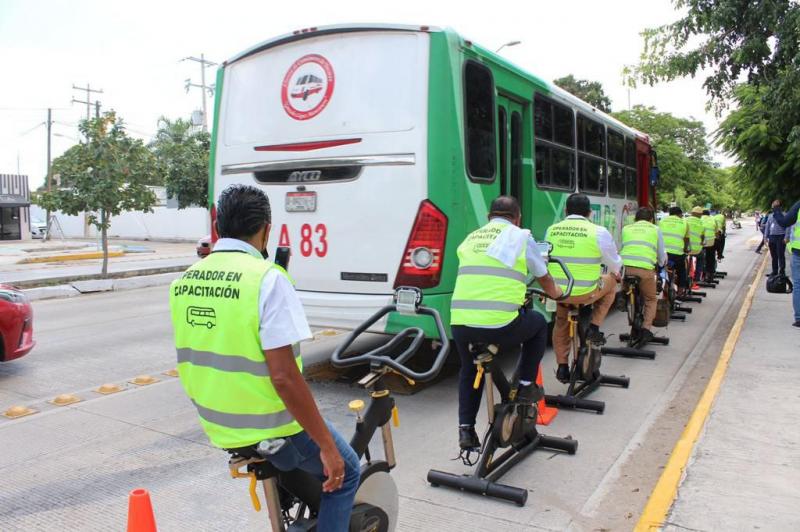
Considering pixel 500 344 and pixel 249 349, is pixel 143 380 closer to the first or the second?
pixel 500 344

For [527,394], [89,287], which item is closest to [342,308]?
[527,394]

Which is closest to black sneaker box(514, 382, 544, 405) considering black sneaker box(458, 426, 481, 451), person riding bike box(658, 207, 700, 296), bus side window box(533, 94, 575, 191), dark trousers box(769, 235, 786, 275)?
black sneaker box(458, 426, 481, 451)

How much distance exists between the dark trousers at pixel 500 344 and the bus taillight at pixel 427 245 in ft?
4.48

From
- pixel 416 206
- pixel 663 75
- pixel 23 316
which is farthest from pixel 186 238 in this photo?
pixel 416 206

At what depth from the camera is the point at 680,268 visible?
11617 mm

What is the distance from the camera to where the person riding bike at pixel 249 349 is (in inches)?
85.3

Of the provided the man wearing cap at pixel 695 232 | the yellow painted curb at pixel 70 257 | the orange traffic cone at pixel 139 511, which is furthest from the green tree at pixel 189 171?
the orange traffic cone at pixel 139 511

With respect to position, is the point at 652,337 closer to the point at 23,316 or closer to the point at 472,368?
the point at 472,368

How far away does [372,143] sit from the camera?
233 inches

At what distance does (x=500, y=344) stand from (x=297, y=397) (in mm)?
2222

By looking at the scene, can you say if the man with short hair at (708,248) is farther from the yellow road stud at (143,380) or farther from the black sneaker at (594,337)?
the yellow road stud at (143,380)

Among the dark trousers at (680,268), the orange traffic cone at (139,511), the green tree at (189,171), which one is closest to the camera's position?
the orange traffic cone at (139,511)

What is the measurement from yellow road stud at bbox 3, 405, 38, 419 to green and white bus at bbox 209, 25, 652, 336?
8.42 ft

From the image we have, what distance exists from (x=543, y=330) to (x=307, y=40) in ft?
11.9
